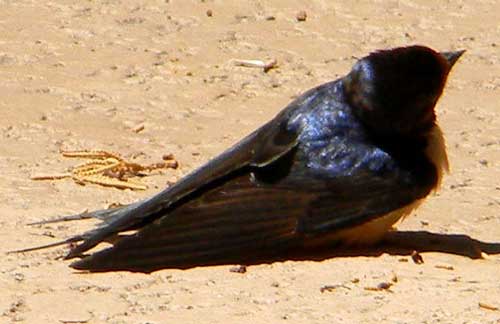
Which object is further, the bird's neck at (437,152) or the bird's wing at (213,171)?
the bird's neck at (437,152)

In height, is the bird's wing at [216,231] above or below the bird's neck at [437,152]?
below

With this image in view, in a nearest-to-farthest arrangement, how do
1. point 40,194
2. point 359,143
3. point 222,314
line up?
point 222,314
point 359,143
point 40,194

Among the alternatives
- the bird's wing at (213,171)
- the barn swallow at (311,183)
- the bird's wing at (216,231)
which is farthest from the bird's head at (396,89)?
the bird's wing at (216,231)

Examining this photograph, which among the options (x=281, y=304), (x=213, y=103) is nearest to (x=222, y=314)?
(x=281, y=304)

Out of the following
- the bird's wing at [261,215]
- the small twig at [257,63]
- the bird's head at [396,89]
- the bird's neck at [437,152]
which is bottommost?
the small twig at [257,63]

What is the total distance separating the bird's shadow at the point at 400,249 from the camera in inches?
297

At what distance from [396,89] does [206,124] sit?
227 cm

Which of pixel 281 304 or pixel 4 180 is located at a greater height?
pixel 281 304

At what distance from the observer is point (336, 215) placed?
25.0 ft

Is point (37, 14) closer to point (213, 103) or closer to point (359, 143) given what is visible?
point (213, 103)

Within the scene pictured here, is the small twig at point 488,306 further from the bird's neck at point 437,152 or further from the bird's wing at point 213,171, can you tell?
the bird's wing at point 213,171

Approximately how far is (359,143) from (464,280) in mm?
861

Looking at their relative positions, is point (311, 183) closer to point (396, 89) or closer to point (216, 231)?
point (216, 231)

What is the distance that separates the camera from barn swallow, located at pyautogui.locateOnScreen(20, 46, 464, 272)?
7516 mm
